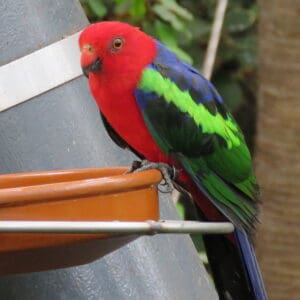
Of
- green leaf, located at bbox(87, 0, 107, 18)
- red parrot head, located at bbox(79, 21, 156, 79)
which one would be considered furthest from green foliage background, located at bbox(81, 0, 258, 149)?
red parrot head, located at bbox(79, 21, 156, 79)

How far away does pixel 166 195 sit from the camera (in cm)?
279

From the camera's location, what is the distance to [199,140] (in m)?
2.66

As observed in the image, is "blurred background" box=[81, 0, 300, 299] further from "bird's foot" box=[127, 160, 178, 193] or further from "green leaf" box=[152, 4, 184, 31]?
"bird's foot" box=[127, 160, 178, 193]

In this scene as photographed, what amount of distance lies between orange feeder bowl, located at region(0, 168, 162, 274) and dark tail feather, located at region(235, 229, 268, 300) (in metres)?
0.67

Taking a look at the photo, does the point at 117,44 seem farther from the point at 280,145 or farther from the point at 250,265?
the point at 280,145

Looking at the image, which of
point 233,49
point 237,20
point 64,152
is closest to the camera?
point 64,152

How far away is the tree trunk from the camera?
166 inches

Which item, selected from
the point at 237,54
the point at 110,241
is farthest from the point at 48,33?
the point at 237,54

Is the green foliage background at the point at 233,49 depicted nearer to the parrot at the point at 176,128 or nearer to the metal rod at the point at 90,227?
the parrot at the point at 176,128

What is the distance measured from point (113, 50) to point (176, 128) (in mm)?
247

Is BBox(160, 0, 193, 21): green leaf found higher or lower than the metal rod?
lower

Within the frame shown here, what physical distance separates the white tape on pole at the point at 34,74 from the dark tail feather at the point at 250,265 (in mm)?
581

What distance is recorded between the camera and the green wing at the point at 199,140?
255 centimetres

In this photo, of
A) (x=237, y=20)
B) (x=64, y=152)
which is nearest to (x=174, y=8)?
(x=64, y=152)
